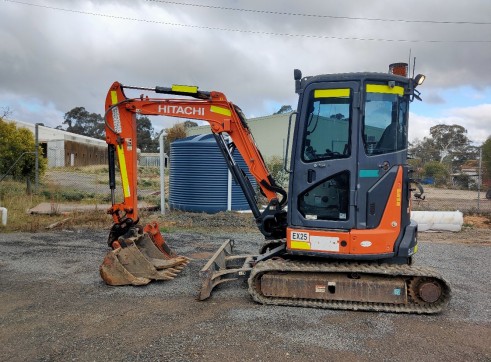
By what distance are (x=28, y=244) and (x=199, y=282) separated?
14.8ft

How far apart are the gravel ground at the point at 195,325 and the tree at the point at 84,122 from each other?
72291mm

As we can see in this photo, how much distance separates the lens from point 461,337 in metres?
4.70

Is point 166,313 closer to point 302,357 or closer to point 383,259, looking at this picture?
point 302,357

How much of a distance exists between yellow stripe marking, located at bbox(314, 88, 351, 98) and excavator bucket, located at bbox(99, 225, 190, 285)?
3395mm

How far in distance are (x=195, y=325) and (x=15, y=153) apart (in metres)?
14.2

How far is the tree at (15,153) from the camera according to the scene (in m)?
15.8

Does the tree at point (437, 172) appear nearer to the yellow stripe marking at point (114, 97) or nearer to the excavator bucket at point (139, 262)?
the excavator bucket at point (139, 262)

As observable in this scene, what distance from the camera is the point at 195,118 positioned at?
670cm

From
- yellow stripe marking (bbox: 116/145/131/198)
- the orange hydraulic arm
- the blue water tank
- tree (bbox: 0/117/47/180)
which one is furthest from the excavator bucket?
tree (bbox: 0/117/47/180)

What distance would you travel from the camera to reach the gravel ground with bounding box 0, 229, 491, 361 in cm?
420

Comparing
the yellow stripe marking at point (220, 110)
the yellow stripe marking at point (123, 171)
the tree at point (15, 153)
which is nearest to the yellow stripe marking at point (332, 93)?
the yellow stripe marking at point (220, 110)

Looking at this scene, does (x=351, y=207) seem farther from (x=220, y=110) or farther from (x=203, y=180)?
(x=203, y=180)

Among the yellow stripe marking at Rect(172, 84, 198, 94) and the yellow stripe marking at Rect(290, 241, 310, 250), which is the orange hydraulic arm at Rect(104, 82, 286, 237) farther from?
the yellow stripe marking at Rect(290, 241, 310, 250)

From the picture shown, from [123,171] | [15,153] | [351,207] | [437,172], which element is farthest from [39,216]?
[437,172]
